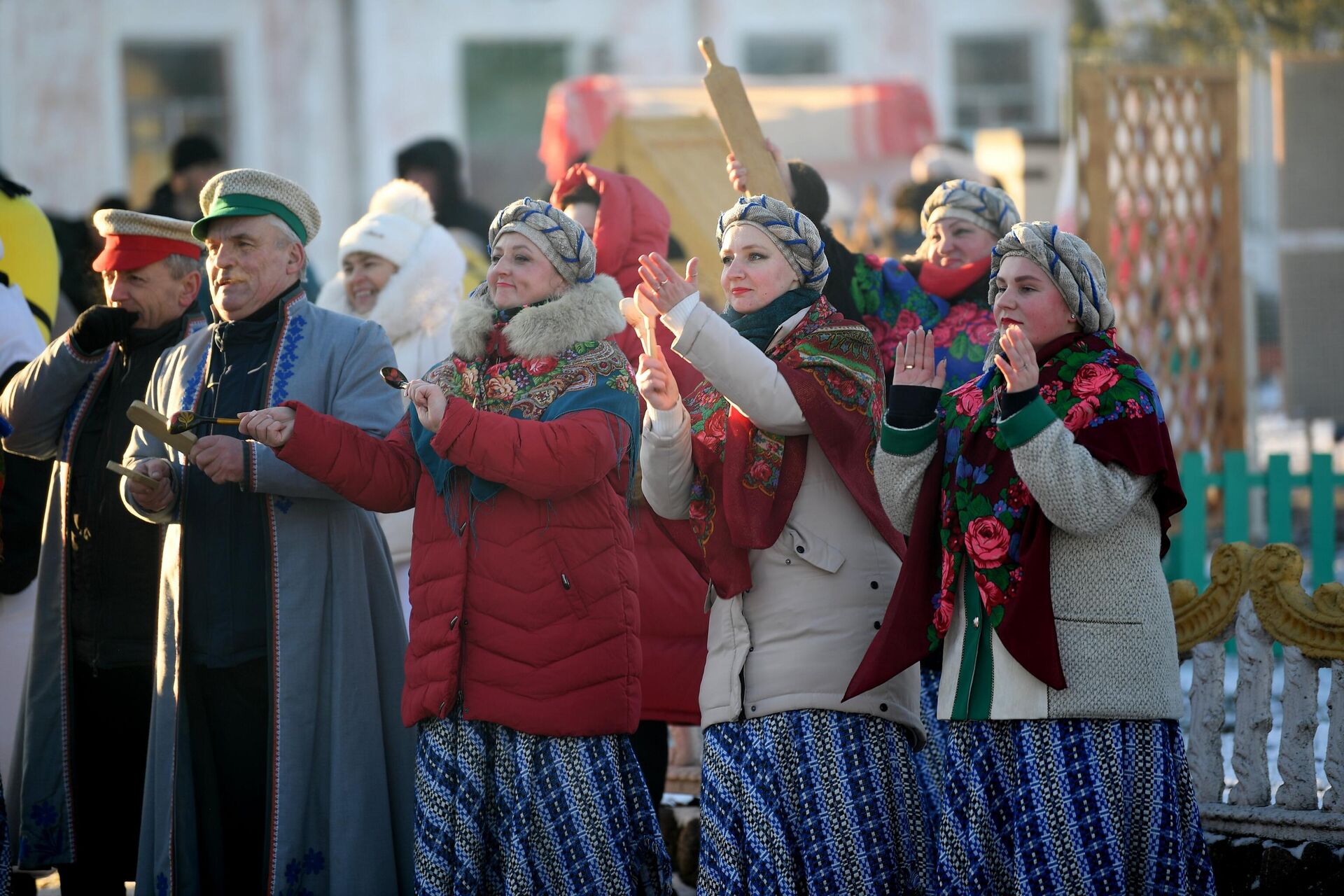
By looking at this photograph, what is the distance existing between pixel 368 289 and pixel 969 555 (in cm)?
270

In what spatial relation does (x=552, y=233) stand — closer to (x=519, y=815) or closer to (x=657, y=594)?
(x=657, y=594)

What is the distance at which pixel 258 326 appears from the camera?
4160mm

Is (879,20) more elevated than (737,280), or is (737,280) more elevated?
(879,20)

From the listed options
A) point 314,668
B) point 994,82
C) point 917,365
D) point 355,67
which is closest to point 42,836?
point 314,668

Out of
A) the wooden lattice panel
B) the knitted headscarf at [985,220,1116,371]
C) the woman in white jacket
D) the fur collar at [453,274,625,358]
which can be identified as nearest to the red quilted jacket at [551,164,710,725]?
the fur collar at [453,274,625,358]

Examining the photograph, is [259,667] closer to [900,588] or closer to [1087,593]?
[900,588]

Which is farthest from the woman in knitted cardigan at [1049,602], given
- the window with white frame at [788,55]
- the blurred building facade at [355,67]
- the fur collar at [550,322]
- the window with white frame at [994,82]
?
the window with white frame at [994,82]

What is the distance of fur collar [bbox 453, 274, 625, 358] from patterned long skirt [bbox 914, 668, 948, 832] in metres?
1.15

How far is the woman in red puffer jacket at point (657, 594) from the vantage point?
4480 millimetres

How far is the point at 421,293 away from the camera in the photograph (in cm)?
541

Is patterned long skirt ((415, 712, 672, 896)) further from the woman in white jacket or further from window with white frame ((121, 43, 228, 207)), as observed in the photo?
window with white frame ((121, 43, 228, 207))

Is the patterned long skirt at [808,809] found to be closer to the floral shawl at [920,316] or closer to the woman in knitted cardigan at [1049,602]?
the woman in knitted cardigan at [1049,602]

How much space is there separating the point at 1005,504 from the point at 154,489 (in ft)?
6.53

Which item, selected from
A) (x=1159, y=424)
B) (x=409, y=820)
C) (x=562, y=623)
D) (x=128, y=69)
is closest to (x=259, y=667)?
(x=409, y=820)
